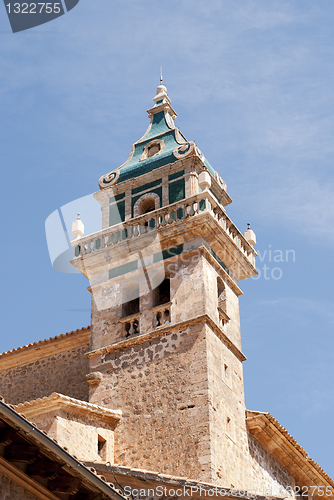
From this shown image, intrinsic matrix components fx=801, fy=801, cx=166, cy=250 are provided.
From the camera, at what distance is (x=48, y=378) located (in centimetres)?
2197

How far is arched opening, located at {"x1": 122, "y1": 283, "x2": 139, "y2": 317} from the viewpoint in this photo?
21.2m

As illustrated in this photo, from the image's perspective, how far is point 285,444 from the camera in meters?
20.6

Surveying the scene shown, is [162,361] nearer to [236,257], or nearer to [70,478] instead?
[236,257]

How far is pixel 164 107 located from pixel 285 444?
36.9ft

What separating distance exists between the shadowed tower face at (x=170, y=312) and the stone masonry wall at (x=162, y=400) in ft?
0.08

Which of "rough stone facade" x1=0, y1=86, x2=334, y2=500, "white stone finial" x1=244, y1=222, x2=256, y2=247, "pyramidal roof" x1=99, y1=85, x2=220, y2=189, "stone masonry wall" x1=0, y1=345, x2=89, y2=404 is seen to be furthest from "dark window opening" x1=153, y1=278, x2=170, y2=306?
"pyramidal roof" x1=99, y1=85, x2=220, y2=189

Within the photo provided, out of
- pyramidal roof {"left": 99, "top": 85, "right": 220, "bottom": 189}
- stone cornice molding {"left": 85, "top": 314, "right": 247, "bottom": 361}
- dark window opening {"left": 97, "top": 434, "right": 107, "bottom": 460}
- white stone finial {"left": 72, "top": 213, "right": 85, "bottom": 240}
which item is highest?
pyramidal roof {"left": 99, "top": 85, "right": 220, "bottom": 189}

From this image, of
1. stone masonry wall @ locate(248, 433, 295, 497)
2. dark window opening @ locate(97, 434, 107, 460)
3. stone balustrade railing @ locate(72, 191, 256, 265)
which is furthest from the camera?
stone balustrade railing @ locate(72, 191, 256, 265)

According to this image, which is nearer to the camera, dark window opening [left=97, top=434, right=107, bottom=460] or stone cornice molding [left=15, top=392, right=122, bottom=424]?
stone cornice molding [left=15, top=392, right=122, bottom=424]

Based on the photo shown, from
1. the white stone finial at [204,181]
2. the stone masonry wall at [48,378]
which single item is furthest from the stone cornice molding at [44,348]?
the white stone finial at [204,181]

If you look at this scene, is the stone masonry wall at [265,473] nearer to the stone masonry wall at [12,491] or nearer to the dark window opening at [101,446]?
the dark window opening at [101,446]

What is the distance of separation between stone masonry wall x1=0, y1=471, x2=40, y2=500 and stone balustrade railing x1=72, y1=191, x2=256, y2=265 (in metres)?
11.7

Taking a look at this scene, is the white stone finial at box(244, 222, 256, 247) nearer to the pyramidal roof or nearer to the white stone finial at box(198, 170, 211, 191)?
the pyramidal roof

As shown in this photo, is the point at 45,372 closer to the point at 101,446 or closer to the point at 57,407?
the point at 101,446
